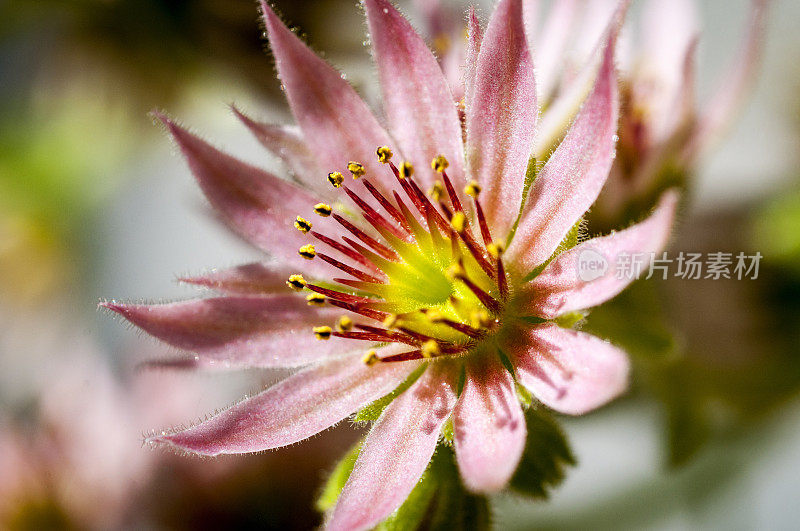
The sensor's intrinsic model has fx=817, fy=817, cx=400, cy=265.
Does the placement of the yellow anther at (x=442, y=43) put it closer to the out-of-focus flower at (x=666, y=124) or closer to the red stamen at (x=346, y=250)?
the out-of-focus flower at (x=666, y=124)

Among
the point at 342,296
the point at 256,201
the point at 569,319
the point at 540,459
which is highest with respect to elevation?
the point at 256,201

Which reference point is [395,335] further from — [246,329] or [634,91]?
[634,91]

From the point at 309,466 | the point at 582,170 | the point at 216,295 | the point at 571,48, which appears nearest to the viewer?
the point at 582,170

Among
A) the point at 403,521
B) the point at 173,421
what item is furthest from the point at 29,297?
the point at 403,521

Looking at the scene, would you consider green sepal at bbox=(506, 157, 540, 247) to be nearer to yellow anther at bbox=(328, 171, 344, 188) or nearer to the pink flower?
the pink flower

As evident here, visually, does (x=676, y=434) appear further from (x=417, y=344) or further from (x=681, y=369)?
(x=417, y=344)

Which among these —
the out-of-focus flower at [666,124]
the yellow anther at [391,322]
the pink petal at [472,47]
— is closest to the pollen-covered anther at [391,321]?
the yellow anther at [391,322]

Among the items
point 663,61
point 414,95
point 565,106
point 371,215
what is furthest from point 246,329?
point 663,61
